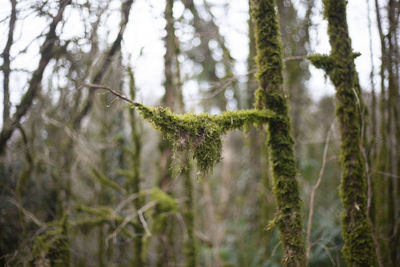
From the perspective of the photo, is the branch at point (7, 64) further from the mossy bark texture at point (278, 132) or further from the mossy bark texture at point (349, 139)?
the mossy bark texture at point (349, 139)

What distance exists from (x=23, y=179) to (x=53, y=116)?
1516mm

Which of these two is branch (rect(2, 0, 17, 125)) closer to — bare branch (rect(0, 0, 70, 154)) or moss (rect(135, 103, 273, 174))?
bare branch (rect(0, 0, 70, 154))

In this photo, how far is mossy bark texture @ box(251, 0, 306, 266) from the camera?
7.48ft

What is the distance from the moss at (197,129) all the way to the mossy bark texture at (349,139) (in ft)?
3.70

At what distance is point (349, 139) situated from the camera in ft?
8.34

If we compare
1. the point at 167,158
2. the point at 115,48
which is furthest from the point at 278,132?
the point at 167,158

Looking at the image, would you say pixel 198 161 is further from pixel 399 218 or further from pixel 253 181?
pixel 253 181

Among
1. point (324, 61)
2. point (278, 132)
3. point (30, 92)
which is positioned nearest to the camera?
point (278, 132)

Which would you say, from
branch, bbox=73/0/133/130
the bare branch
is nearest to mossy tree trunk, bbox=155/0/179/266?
branch, bbox=73/0/133/130

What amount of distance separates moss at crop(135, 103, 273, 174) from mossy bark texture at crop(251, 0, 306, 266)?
1.40 feet

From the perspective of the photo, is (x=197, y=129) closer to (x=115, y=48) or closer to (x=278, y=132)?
(x=278, y=132)

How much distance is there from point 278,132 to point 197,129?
852 millimetres

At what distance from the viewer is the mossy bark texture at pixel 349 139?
8.00 feet

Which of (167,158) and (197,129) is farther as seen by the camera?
(167,158)
